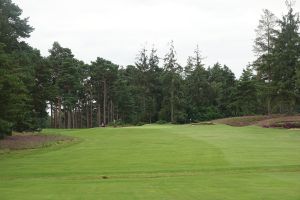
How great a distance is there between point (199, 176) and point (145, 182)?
8.95 ft

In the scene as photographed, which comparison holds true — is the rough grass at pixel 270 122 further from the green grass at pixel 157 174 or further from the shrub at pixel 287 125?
the green grass at pixel 157 174

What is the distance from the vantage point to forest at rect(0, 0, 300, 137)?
5341 cm

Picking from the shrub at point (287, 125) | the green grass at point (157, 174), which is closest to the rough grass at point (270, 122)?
the shrub at point (287, 125)

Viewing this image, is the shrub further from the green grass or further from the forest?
the green grass

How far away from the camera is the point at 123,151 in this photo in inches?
1160

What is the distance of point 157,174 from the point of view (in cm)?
1905

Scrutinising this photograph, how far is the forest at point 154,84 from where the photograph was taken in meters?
53.4

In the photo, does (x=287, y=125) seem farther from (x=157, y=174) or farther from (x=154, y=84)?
(x=154, y=84)

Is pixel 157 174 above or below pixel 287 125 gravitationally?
below

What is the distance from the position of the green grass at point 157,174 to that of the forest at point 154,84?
32.4 feet

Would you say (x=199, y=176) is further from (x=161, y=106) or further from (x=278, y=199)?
(x=161, y=106)

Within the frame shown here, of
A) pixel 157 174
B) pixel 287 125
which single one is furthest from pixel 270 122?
pixel 157 174

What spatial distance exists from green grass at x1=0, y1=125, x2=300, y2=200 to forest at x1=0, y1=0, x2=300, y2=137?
9882 millimetres

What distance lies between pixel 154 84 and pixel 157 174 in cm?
8341
